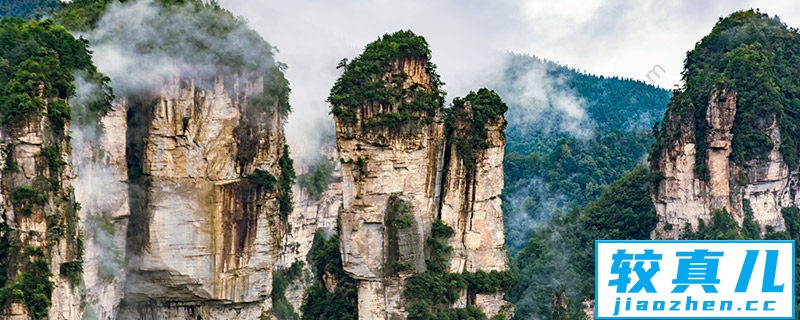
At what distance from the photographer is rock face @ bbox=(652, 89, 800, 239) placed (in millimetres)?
52438

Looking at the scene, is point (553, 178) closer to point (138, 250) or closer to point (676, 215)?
point (676, 215)

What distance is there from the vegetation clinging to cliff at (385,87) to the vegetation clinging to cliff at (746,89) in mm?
13192

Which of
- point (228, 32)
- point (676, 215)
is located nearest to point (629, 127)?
point (676, 215)

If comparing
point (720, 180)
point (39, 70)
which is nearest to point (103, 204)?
point (39, 70)

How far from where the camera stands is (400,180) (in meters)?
43.6

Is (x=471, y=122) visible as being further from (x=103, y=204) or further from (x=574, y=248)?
(x=574, y=248)

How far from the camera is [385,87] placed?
43219mm

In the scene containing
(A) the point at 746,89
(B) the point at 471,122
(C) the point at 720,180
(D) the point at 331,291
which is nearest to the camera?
(B) the point at 471,122

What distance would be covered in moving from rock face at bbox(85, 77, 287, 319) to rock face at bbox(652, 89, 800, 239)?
1851 cm

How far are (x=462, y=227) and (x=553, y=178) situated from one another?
31929 mm

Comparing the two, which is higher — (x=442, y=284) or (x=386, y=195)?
(x=386, y=195)

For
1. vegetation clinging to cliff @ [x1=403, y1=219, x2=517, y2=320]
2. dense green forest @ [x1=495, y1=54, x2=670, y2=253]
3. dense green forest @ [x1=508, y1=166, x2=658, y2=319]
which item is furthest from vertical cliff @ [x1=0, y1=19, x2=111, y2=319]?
dense green forest @ [x1=495, y1=54, x2=670, y2=253]

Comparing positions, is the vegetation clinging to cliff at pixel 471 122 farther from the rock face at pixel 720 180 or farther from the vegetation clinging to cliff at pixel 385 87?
the rock face at pixel 720 180

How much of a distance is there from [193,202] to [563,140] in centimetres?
4184
